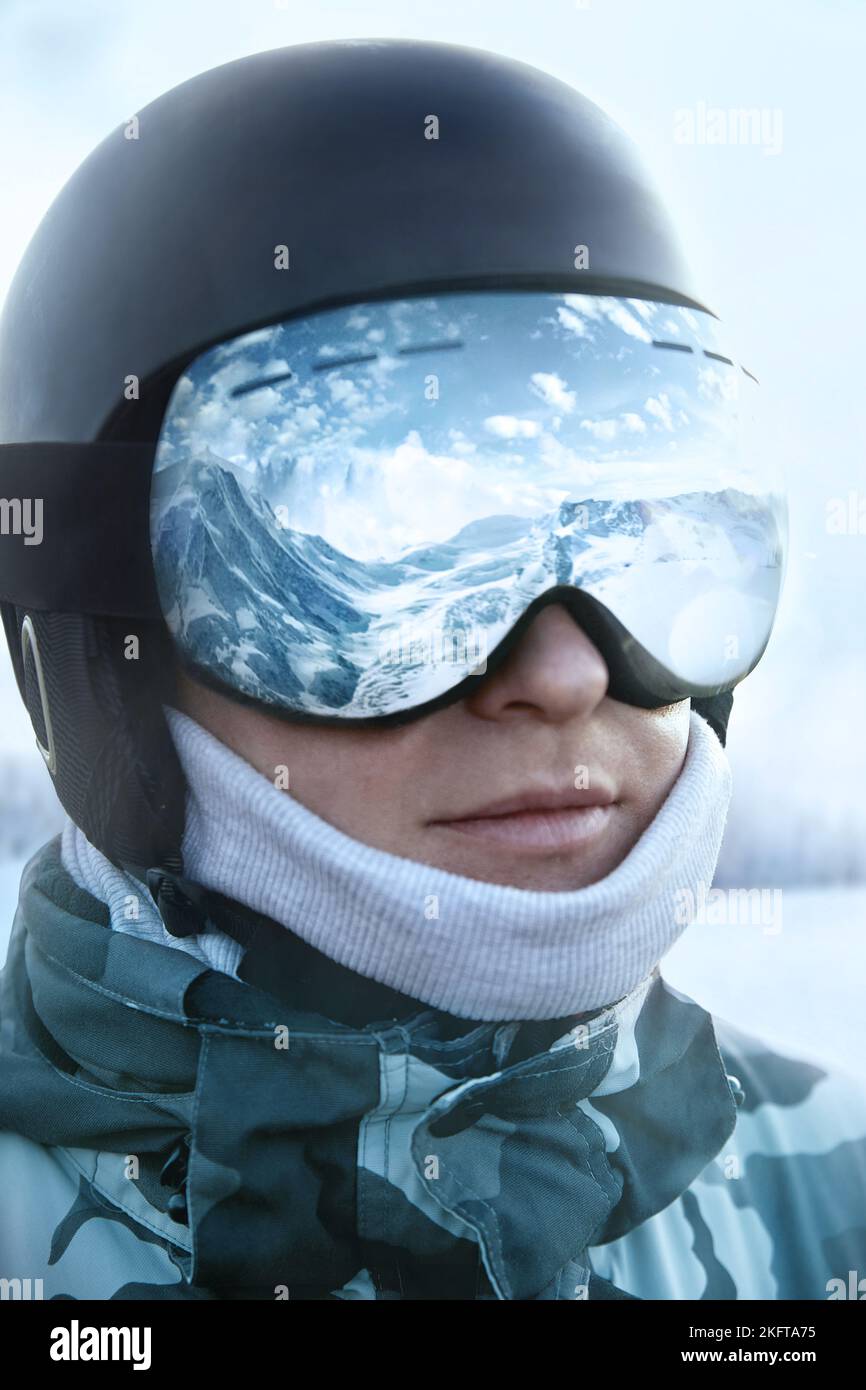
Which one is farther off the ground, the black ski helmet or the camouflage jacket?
the black ski helmet

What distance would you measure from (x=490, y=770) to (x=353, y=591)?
0.17 metres

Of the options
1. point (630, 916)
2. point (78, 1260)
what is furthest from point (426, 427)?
point (78, 1260)

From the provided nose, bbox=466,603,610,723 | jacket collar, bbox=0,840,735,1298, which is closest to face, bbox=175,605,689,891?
nose, bbox=466,603,610,723

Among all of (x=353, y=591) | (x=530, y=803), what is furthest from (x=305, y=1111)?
(x=353, y=591)

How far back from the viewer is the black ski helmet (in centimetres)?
92

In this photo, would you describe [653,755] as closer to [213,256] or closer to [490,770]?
[490,770]

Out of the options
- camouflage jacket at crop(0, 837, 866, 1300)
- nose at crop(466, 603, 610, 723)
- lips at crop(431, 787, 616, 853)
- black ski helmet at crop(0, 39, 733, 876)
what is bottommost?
camouflage jacket at crop(0, 837, 866, 1300)

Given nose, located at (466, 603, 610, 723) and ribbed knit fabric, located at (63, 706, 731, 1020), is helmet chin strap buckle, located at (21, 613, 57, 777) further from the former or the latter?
nose, located at (466, 603, 610, 723)

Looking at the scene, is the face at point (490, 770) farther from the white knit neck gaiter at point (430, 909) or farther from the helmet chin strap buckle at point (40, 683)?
the helmet chin strap buckle at point (40, 683)

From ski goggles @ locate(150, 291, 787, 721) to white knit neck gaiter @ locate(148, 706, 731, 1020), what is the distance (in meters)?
0.09

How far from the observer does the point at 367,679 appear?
0.86m

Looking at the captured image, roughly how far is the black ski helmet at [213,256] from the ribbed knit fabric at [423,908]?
57 mm

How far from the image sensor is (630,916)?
907 mm

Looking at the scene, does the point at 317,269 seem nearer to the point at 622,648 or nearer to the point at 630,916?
the point at 622,648
